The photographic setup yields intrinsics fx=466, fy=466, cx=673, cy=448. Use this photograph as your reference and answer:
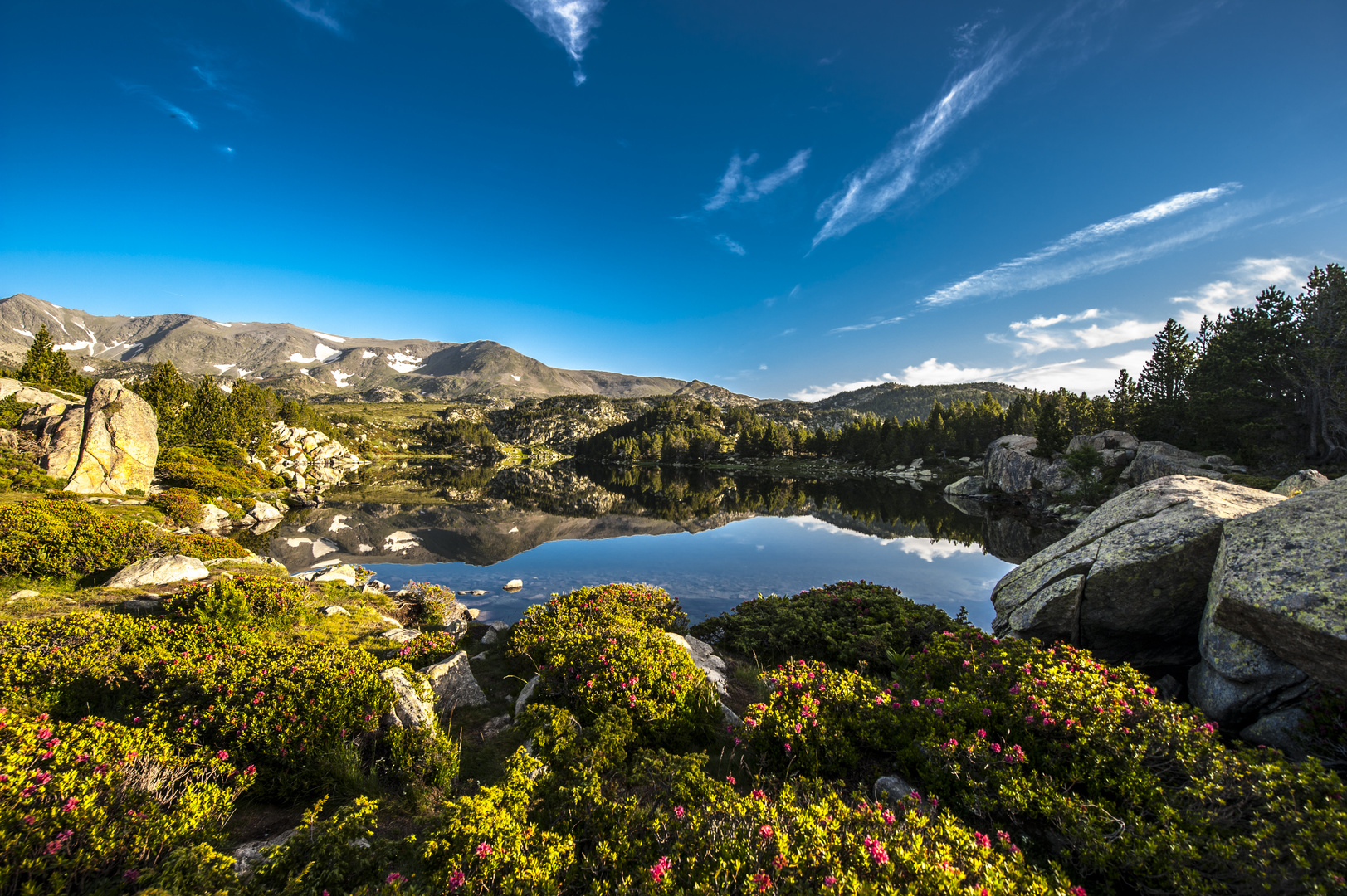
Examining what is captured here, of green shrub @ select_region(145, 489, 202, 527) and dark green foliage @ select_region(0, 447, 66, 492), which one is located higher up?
dark green foliage @ select_region(0, 447, 66, 492)

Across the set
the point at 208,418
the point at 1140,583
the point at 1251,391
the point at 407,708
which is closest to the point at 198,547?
the point at 407,708

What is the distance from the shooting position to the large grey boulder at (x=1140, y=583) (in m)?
11.7

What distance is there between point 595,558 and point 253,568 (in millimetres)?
18816

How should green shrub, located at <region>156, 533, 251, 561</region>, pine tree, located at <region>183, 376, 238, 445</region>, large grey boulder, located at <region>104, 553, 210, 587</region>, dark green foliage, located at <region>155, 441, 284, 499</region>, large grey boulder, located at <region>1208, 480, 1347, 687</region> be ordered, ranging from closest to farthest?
large grey boulder, located at <region>1208, 480, 1347, 687</region> < large grey boulder, located at <region>104, 553, 210, 587</region> < green shrub, located at <region>156, 533, 251, 561</region> < dark green foliage, located at <region>155, 441, 284, 499</region> < pine tree, located at <region>183, 376, 238, 445</region>

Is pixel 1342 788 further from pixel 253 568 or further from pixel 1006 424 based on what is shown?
pixel 1006 424

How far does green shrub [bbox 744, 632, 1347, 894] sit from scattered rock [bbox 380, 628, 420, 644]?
12326 millimetres

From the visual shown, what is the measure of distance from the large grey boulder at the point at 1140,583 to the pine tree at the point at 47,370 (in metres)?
94.2

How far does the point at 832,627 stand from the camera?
14.9 meters

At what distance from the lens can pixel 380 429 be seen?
195000 mm

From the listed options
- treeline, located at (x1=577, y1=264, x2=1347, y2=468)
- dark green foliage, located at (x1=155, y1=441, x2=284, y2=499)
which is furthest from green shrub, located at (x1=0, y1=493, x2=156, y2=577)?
treeline, located at (x1=577, y1=264, x2=1347, y2=468)

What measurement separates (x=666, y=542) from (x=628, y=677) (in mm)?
30521

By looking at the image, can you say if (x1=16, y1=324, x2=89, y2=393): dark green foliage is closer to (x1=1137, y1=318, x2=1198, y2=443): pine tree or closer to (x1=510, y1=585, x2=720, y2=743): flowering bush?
(x1=510, y1=585, x2=720, y2=743): flowering bush

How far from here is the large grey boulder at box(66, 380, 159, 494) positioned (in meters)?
33.6

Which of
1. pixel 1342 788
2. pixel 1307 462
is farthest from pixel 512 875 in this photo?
pixel 1307 462
